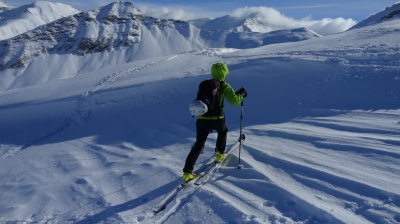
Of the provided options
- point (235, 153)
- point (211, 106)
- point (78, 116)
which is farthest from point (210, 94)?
point (78, 116)

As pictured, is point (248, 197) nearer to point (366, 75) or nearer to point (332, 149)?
point (332, 149)

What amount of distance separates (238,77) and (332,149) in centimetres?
652

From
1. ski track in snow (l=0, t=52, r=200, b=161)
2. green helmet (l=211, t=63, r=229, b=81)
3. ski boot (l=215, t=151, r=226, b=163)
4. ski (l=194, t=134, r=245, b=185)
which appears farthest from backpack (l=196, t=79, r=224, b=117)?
ski track in snow (l=0, t=52, r=200, b=161)

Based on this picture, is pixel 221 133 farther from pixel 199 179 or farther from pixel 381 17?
pixel 381 17

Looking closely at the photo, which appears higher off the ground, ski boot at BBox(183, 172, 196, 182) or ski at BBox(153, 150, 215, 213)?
ski boot at BBox(183, 172, 196, 182)

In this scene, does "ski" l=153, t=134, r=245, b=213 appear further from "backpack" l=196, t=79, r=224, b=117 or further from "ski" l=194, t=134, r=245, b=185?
"backpack" l=196, t=79, r=224, b=117

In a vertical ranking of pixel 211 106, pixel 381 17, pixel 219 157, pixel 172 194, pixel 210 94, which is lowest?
pixel 172 194

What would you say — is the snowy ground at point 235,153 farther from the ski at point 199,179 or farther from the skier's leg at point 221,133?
the skier's leg at point 221,133

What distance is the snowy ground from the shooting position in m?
5.03

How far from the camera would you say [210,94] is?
19.2 feet

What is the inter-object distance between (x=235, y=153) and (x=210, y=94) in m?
1.67

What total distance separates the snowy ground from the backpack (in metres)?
1.12

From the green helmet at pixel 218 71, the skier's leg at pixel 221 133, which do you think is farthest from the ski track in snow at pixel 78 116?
the green helmet at pixel 218 71

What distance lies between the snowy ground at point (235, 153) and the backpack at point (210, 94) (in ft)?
3.68
